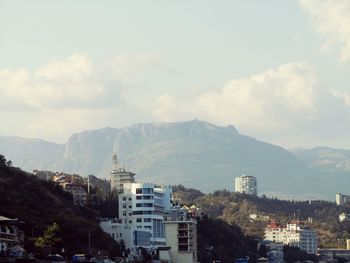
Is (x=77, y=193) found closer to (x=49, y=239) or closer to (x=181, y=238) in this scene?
(x=181, y=238)

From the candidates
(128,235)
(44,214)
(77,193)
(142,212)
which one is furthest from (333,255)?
(44,214)

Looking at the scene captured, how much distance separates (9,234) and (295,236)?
121 meters

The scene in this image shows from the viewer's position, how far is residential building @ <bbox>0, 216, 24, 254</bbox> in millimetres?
62003

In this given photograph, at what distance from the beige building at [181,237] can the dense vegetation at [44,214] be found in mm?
8270

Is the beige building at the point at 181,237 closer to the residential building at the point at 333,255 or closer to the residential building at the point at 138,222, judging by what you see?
the residential building at the point at 138,222

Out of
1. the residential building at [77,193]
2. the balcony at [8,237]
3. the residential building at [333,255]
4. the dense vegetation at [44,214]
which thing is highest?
the residential building at [77,193]

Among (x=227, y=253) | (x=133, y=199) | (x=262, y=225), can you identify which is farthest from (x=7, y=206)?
(x=262, y=225)

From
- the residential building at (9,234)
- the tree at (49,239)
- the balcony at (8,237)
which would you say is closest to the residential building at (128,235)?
the tree at (49,239)

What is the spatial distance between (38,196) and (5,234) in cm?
2119

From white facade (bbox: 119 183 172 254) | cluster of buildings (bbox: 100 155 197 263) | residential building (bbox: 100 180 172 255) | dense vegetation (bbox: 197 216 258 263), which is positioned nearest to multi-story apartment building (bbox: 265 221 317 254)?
dense vegetation (bbox: 197 216 258 263)

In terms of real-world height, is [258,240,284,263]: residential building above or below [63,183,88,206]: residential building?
below

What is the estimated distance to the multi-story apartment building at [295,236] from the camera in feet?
584

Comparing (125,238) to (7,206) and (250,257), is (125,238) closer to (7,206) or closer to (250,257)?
(7,206)

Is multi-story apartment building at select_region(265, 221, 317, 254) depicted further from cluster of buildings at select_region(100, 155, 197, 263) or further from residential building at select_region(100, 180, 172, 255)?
residential building at select_region(100, 180, 172, 255)
